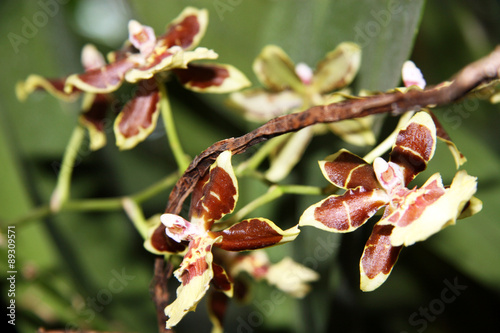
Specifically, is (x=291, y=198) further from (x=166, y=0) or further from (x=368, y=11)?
(x=166, y=0)

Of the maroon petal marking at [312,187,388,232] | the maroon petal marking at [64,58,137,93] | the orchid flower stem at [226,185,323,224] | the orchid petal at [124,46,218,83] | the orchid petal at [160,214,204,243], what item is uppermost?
the orchid petal at [124,46,218,83]

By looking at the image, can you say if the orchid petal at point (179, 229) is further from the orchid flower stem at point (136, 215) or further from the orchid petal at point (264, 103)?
the orchid petal at point (264, 103)

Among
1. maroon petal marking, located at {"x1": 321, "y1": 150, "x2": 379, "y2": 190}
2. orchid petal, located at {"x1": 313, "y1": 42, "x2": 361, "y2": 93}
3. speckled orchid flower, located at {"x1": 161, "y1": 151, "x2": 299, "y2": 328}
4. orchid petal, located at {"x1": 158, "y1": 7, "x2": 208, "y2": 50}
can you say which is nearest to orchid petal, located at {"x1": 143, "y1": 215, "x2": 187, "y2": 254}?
speckled orchid flower, located at {"x1": 161, "y1": 151, "x2": 299, "y2": 328}

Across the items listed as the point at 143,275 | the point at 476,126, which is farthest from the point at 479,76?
the point at 143,275

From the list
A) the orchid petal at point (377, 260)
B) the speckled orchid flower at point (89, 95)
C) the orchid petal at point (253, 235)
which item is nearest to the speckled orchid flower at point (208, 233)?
the orchid petal at point (253, 235)

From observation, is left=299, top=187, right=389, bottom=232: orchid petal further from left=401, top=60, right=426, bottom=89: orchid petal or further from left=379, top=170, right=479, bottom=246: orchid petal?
left=401, top=60, right=426, bottom=89: orchid petal

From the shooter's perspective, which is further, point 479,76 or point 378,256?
point 378,256

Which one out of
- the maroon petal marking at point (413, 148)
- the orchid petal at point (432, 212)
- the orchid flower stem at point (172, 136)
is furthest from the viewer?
the orchid flower stem at point (172, 136)
